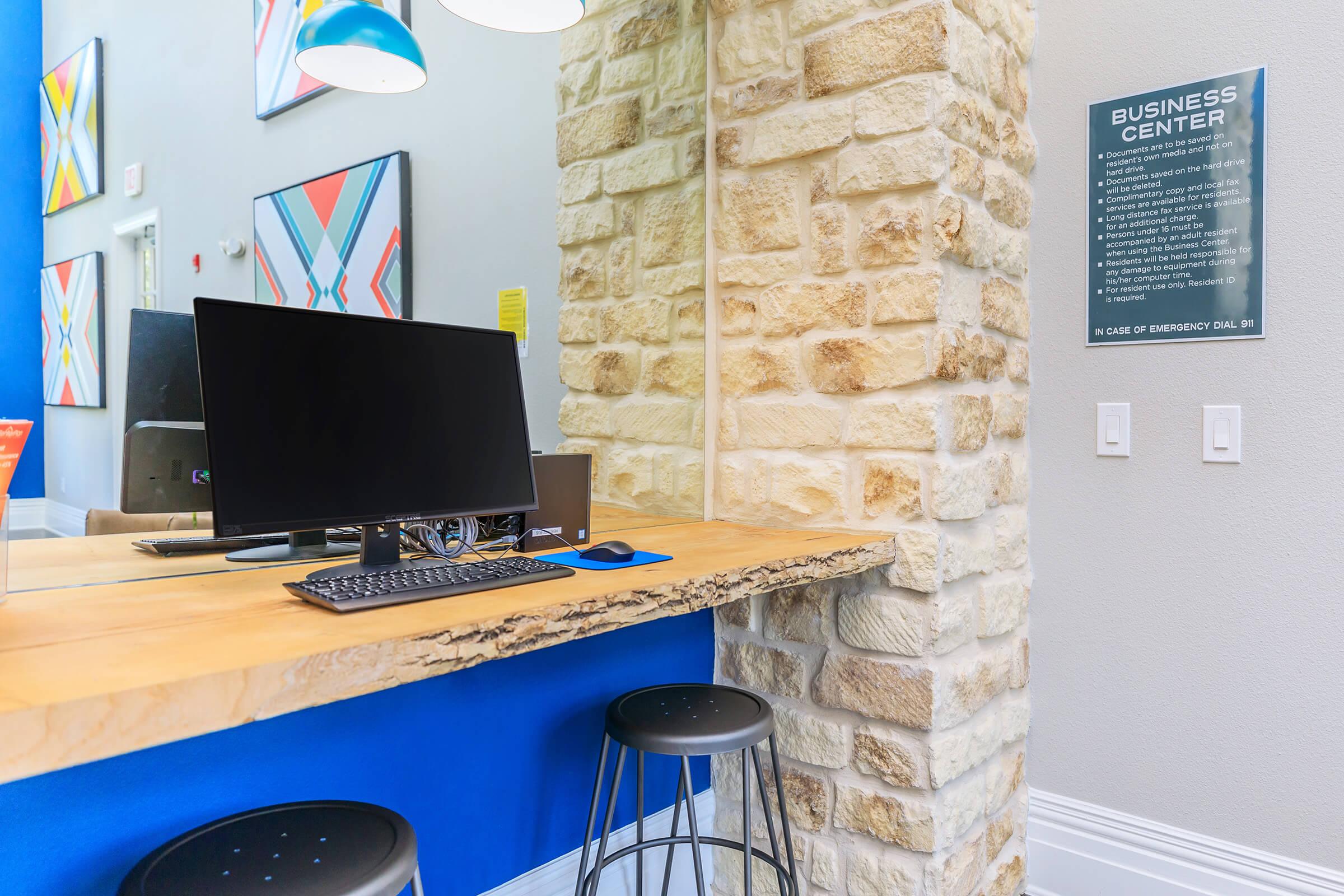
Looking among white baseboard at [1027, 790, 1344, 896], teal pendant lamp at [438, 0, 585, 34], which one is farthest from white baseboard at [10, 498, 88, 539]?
white baseboard at [1027, 790, 1344, 896]

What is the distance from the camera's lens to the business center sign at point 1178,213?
1857mm

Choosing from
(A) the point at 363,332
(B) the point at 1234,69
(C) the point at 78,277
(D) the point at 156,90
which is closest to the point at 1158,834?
(B) the point at 1234,69

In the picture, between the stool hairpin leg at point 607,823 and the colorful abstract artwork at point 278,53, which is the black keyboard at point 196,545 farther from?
the colorful abstract artwork at point 278,53

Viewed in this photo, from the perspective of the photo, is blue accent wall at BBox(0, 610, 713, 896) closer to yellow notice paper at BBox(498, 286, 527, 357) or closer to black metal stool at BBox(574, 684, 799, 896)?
black metal stool at BBox(574, 684, 799, 896)

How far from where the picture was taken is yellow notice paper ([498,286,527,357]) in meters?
1.94

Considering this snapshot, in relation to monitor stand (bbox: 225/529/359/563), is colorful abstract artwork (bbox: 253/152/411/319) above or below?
above

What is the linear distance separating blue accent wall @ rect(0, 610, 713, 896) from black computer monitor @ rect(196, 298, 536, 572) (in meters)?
0.35

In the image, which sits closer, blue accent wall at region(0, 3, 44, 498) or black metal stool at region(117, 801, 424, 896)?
black metal stool at region(117, 801, 424, 896)

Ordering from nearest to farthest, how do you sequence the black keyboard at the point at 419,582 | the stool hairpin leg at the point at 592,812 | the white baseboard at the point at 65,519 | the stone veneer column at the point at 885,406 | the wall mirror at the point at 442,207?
the black keyboard at the point at 419,582, the white baseboard at the point at 65,519, the wall mirror at the point at 442,207, the stool hairpin leg at the point at 592,812, the stone veneer column at the point at 885,406

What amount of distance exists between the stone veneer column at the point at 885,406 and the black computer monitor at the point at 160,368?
1.19 meters

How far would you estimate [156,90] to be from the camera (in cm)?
151

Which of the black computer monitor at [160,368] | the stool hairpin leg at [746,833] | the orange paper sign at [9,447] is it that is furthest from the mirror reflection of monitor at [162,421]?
the stool hairpin leg at [746,833]

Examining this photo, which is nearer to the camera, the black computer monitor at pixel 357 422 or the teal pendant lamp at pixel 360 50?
the black computer monitor at pixel 357 422

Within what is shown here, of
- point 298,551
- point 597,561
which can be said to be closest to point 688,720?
point 597,561
